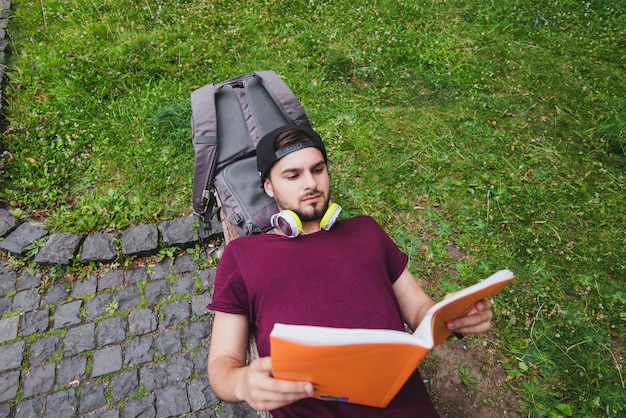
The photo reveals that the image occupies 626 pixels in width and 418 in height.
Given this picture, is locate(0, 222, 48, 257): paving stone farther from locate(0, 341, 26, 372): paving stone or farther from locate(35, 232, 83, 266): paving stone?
locate(0, 341, 26, 372): paving stone

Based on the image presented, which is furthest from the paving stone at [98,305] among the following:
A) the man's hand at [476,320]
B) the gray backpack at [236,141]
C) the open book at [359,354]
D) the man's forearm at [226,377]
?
the man's hand at [476,320]

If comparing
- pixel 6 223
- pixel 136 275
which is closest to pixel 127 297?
pixel 136 275

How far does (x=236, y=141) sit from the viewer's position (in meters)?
3.76

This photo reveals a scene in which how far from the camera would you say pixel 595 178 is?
4.83 metres

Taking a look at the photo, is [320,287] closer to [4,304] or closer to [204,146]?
[204,146]

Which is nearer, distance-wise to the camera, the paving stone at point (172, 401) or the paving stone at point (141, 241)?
the paving stone at point (172, 401)

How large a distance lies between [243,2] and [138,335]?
541 centimetres

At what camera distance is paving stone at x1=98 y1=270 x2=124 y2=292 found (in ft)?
12.9

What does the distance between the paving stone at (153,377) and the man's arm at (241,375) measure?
45.4 inches

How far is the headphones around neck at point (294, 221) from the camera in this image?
2.81m

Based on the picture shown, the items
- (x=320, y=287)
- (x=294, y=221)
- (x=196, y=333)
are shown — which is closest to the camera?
(x=320, y=287)

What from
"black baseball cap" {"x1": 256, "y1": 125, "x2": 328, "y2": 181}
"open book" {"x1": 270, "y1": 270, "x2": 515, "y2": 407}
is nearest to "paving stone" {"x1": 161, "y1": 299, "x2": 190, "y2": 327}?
"black baseball cap" {"x1": 256, "y1": 125, "x2": 328, "y2": 181}

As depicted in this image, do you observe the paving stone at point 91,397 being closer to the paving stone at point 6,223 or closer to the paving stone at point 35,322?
the paving stone at point 35,322

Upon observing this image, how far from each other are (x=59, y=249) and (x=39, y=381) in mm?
1249
